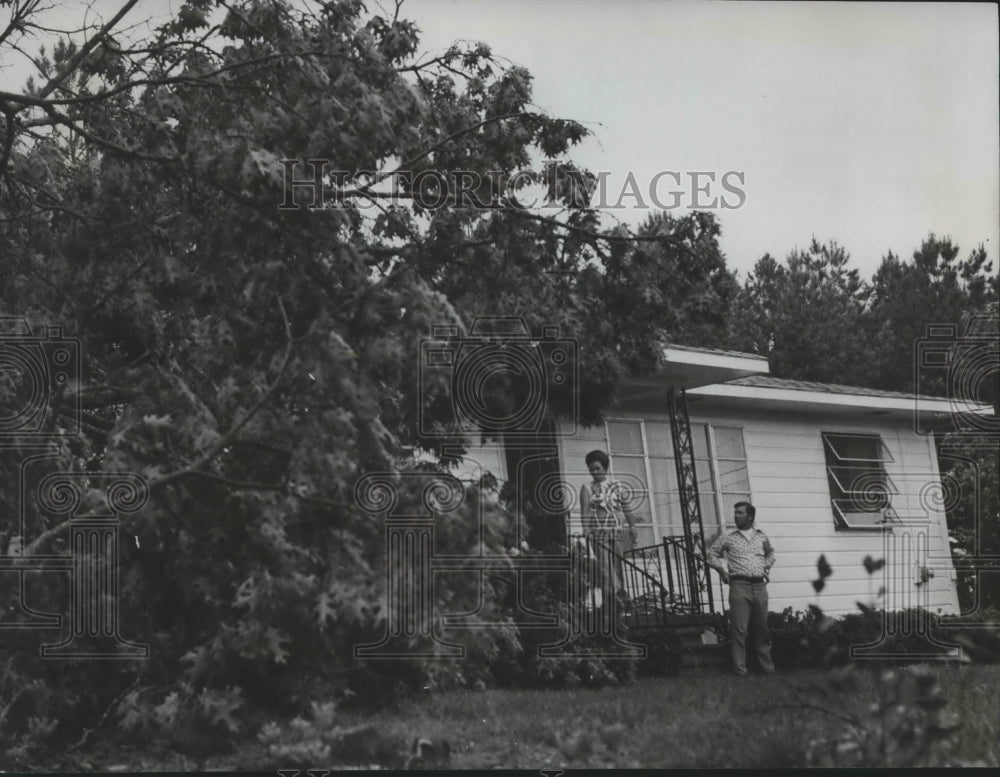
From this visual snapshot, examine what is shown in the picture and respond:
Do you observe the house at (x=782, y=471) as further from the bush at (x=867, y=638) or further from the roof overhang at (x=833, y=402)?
the bush at (x=867, y=638)

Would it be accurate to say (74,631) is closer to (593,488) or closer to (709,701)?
(709,701)

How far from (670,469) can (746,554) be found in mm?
3526

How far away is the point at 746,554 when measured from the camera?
1051 centimetres

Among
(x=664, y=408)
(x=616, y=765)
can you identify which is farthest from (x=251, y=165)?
(x=664, y=408)

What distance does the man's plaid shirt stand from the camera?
413 inches

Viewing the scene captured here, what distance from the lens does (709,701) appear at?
8023mm

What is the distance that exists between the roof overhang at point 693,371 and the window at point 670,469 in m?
0.59
